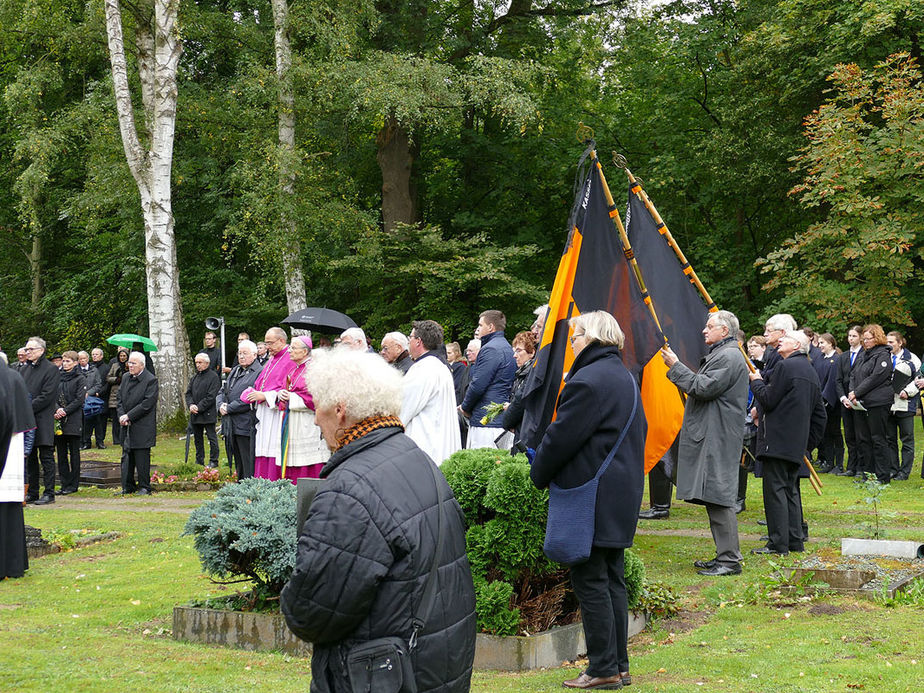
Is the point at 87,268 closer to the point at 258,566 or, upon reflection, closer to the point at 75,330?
the point at 75,330

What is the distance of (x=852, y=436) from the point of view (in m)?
16.2

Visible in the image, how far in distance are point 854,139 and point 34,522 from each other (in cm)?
1768

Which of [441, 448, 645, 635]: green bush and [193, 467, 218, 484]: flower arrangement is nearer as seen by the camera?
[441, 448, 645, 635]: green bush

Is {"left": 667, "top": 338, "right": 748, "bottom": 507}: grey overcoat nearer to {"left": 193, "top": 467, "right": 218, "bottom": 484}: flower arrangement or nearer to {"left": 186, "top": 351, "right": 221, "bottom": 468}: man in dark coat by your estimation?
{"left": 193, "top": 467, "right": 218, "bottom": 484}: flower arrangement

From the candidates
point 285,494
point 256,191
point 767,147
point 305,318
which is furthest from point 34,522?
point 767,147

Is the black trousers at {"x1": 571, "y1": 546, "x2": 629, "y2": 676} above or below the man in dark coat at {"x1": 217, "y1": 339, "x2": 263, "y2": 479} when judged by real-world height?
below

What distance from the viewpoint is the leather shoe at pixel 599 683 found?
5.73 meters

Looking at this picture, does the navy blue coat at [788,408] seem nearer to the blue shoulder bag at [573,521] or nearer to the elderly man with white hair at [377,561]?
the blue shoulder bag at [573,521]

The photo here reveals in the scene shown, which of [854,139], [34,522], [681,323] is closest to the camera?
[681,323]

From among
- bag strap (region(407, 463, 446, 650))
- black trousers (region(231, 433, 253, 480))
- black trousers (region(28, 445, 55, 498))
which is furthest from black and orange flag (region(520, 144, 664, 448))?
black trousers (region(28, 445, 55, 498))

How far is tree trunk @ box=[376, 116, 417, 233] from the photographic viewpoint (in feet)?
91.9

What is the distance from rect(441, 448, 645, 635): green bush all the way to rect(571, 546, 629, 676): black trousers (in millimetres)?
800

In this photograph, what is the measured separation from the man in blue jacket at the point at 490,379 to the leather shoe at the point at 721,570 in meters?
2.55

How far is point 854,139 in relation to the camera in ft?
70.0
